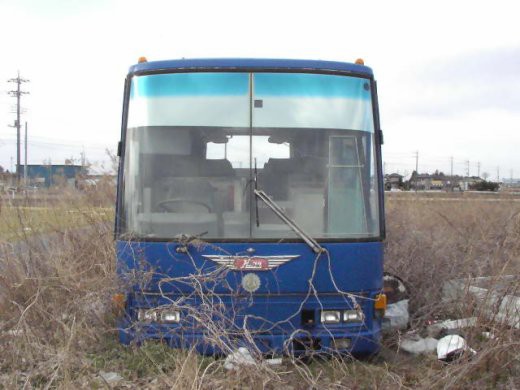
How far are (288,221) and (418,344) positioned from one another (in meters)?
2.05

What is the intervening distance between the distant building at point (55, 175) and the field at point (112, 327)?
1.50ft

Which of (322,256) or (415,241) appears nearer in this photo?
(322,256)

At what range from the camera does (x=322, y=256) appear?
5000 millimetres

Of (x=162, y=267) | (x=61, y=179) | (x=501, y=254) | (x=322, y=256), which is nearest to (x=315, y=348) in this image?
(x=322, y=256)

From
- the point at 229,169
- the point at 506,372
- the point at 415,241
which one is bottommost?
the point at 506,372

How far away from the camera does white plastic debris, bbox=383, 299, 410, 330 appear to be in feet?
21.2

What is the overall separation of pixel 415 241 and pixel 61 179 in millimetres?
5823

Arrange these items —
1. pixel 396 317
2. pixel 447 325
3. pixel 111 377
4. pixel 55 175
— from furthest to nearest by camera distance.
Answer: pixel 55 175 < pixel 396 317 < pixel 447 325 < pixel 111 377

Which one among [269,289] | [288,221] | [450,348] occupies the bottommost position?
[450,348]

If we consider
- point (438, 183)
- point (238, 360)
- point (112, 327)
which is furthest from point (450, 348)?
point (438, 183)

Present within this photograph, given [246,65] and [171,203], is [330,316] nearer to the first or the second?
[171,203]

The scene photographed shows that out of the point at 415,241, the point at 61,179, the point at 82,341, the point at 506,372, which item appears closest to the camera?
the point at 506,372

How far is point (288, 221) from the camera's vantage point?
5051 millimetres

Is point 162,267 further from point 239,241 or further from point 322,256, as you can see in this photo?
point 322,256
